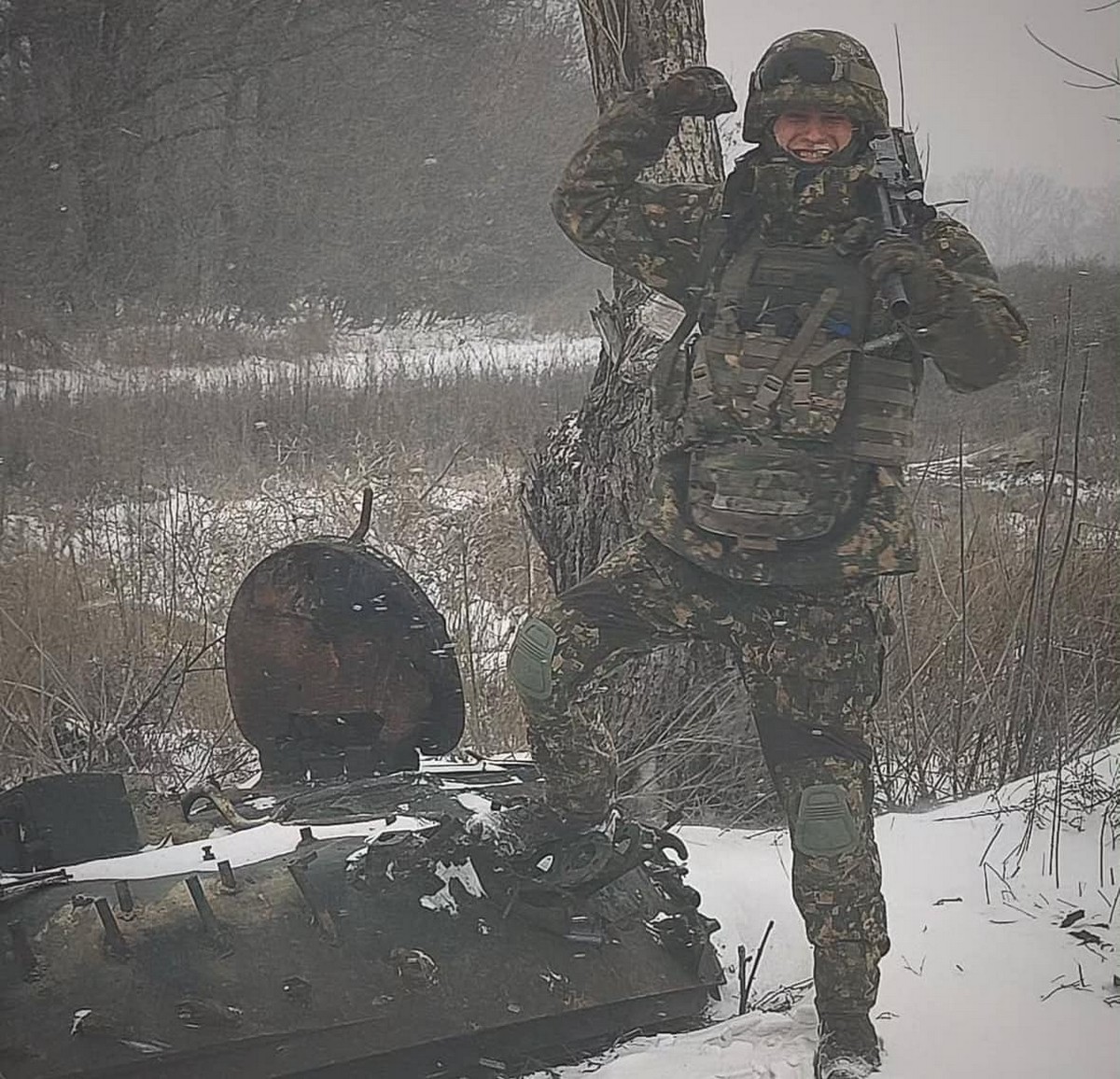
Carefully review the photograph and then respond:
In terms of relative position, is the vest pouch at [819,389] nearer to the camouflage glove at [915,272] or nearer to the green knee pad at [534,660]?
the camouflage glove at [915,272]

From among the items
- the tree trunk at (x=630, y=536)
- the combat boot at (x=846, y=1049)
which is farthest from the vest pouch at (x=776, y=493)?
the combat boot at (x=846, y=1049)

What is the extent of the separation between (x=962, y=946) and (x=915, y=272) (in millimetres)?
775

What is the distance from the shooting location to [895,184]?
50.6 inches

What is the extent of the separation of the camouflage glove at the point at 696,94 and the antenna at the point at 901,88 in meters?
0.25

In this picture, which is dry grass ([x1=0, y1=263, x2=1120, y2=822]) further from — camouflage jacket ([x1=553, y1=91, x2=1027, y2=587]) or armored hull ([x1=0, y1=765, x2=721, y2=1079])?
armored hull ([x1=0, y1=765, x2=721, y2=1079])

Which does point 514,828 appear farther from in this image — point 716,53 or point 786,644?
point 716,53

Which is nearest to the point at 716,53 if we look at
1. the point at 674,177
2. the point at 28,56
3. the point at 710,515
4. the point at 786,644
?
the point at 674,177

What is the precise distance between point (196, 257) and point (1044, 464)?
1.18 meters

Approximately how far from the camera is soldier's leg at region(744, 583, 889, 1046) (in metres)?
1.38

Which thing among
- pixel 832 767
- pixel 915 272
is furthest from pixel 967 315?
pixel 832 767

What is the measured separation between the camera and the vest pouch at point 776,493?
1.33m

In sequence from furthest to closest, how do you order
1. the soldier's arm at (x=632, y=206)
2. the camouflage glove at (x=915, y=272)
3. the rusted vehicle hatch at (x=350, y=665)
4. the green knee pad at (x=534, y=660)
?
the rusted vehicle hatch at (x=350, y=665), the green knee pad at (x=534, y=660), the soldier's arm at (x=632, y=206), the camouflage glove at (x=915, y=272)

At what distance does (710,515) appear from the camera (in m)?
1.37

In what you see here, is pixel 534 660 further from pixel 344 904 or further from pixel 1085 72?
pixel 1085 72
